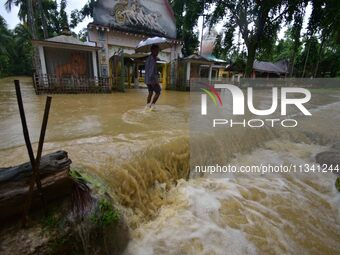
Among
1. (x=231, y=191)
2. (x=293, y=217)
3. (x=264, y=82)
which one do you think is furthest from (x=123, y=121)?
(x=264, y=82)

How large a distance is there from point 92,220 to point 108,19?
1152cm

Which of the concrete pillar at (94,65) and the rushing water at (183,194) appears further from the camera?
the concrete pillar at (94,65)

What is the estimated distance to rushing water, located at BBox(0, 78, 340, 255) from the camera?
2.54m

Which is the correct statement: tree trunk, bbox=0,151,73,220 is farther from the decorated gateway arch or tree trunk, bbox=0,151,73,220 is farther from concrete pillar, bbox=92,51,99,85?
concrete pillar, bbox=92,51,99,85

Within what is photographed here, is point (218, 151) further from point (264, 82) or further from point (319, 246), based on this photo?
point (264, 82)

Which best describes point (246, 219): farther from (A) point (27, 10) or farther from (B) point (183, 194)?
(A) point (27, 10)

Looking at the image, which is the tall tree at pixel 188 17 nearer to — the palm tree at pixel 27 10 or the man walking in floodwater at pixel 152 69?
the man walking in floodwater at pixel 152 69

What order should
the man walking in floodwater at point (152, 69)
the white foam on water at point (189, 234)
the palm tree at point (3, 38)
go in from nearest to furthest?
the white foam on water at point (189, 234), the man walking in floodwater at point (152, 69), the palm tree at point (3, 38)

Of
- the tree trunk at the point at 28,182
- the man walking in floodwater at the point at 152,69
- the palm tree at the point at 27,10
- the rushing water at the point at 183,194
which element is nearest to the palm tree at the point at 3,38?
the palm tree at the point at 27,10

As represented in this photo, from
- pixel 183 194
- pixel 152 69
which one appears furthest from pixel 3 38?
pixel 183 194

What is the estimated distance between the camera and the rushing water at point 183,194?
2.54 meters

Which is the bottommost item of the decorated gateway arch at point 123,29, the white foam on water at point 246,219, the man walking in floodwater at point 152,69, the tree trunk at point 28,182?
the white foam on water at point 246,219

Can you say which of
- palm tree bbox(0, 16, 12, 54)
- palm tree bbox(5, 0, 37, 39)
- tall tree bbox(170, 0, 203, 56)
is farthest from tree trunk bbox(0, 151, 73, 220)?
palm tree bbox(0, 16, 12, 54)

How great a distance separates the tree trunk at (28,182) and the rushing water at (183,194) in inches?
28.2
